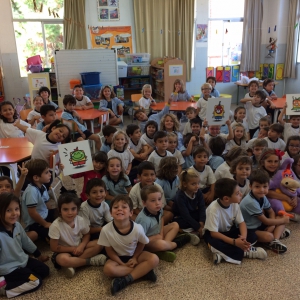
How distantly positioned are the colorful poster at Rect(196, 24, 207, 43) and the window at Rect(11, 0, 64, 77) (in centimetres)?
351

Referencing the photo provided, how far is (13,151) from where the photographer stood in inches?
120

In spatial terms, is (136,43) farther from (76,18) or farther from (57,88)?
(57,88)

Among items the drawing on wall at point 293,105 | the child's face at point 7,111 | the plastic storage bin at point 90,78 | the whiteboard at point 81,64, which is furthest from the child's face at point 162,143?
the whiteboard at point 81,64

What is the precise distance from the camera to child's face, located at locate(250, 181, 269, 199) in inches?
95.6

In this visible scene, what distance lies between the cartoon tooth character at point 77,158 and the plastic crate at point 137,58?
215 inches

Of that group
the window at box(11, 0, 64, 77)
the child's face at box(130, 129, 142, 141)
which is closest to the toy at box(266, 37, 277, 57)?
the window at box(11, 0, 64, 77)

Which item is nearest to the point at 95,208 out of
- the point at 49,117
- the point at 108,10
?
the point at 49,117

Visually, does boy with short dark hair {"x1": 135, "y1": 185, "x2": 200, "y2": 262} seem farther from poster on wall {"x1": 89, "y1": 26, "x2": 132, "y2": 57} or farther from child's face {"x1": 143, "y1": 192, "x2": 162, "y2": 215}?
poster on wall {"x1": 89, "y1": 26, "x2": 132, "y2": 57}

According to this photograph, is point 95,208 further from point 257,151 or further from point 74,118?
point 74,118

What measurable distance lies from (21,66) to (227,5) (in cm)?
563

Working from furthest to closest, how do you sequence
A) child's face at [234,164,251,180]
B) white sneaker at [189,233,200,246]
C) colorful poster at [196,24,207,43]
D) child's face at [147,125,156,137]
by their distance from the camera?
colorful poster at [196,24,207,43] → child's face at [147,125,156,137] → child's face at [234,164,251,180] → white sneaker at [189,233,200,246]

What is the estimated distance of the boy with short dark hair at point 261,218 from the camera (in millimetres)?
2430

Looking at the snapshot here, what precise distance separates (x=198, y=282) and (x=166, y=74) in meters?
5.37

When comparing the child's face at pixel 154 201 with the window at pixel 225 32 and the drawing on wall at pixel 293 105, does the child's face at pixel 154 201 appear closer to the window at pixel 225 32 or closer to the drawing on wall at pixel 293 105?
the drawing on wall at pixel 293 105
